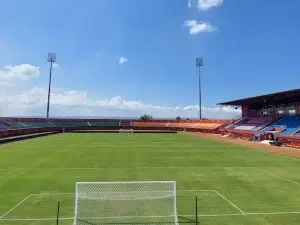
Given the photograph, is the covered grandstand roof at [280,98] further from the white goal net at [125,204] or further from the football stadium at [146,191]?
the white goal net at [125,204]

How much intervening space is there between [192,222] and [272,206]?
13.4ft

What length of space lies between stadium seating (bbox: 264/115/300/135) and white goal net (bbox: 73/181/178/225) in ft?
113

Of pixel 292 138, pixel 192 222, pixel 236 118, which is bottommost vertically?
pixel 192 222

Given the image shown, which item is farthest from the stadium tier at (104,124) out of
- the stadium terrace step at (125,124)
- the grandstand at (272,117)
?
the grandstand at (272,117)

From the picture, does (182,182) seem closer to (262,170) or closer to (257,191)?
(257,191)

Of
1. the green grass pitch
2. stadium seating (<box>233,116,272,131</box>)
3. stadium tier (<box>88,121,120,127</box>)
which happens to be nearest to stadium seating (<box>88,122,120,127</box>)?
stadium tier (<box>88,121,120,127</box>)

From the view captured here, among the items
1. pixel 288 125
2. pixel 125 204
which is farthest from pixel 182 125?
pixel 125 204

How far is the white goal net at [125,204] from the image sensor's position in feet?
33.3

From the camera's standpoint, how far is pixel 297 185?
50.8 feet

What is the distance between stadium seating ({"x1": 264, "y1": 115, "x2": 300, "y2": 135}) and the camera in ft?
139

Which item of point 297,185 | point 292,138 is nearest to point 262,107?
point 292,138

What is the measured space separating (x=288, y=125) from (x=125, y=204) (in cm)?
4155

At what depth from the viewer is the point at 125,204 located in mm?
11773

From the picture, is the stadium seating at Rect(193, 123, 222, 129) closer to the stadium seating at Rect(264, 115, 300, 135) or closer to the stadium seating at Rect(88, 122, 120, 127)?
the stadium seating at Rect(264, 115, 300, 135)
